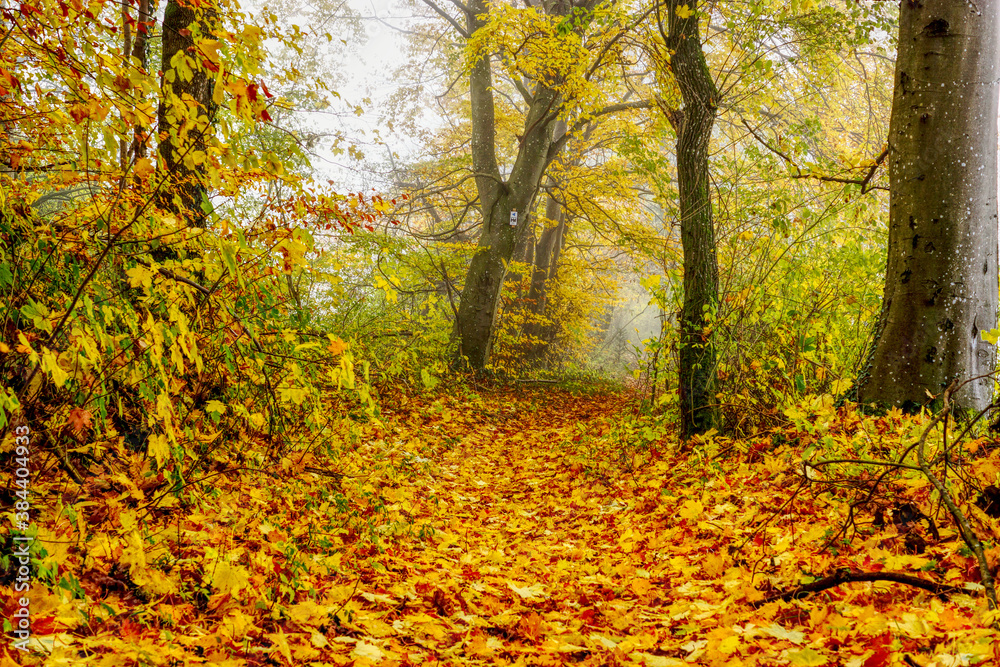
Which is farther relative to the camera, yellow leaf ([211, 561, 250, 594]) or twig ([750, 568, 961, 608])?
yellow leaf ([211, 561, 250, 594])

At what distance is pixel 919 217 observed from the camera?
338cm

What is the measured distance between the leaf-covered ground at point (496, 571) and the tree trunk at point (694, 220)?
675 millimetres

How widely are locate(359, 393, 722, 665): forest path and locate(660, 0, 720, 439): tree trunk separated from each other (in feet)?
2.23

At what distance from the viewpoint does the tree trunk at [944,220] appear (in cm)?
326

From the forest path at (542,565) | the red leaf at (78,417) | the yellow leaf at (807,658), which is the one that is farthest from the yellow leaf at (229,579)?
the yellow leaf at (807,658)

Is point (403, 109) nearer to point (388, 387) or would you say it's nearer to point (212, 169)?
point (388, 387)

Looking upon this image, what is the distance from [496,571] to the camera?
3.08 m

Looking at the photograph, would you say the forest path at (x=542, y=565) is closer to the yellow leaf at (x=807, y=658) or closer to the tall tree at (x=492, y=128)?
the yellow leaf at (x=807, y=658)

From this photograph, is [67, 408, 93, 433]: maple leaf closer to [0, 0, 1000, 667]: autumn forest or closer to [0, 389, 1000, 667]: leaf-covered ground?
[0, 0, 1000, 667]: autumn forest

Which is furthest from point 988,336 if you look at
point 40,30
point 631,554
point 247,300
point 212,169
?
point 40,30

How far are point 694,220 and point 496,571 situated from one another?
11.3 feet

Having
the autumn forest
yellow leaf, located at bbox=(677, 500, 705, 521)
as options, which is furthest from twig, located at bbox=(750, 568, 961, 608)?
yellow leaf, located at bbox=(677, 500, 705, 521)

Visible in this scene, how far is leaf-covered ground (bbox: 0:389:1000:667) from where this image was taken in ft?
6.35

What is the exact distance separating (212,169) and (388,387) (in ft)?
17.1
